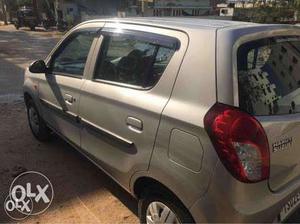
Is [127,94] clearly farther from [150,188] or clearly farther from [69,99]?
[69,99]

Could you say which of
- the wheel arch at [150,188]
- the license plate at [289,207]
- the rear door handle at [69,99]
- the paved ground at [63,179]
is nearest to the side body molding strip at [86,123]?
the rear door handle at [69,99]

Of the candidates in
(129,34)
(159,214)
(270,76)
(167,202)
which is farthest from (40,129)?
(270,76)

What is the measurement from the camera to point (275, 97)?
2.47 meters

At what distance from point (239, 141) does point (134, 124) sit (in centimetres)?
88

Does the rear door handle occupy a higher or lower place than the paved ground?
higher

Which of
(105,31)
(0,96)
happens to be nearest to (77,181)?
(105,31)

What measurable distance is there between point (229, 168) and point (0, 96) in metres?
6.77

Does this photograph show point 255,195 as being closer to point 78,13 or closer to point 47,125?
point 47,125

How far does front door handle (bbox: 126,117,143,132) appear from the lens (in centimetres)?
278

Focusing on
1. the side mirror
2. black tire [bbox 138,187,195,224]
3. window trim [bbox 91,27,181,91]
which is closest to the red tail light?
black tire [bbox 138,187,195,224]

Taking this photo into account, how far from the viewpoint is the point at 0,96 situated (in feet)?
26.2

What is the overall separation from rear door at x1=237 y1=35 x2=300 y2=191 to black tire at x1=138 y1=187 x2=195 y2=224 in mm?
571

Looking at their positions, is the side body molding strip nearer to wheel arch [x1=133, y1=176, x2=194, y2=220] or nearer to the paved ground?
wheel arch [x1=133, y1=176, x2=194, y2=220]

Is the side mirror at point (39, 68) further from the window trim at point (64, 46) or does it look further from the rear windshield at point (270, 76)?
the rear windshield at point (270, 76)
